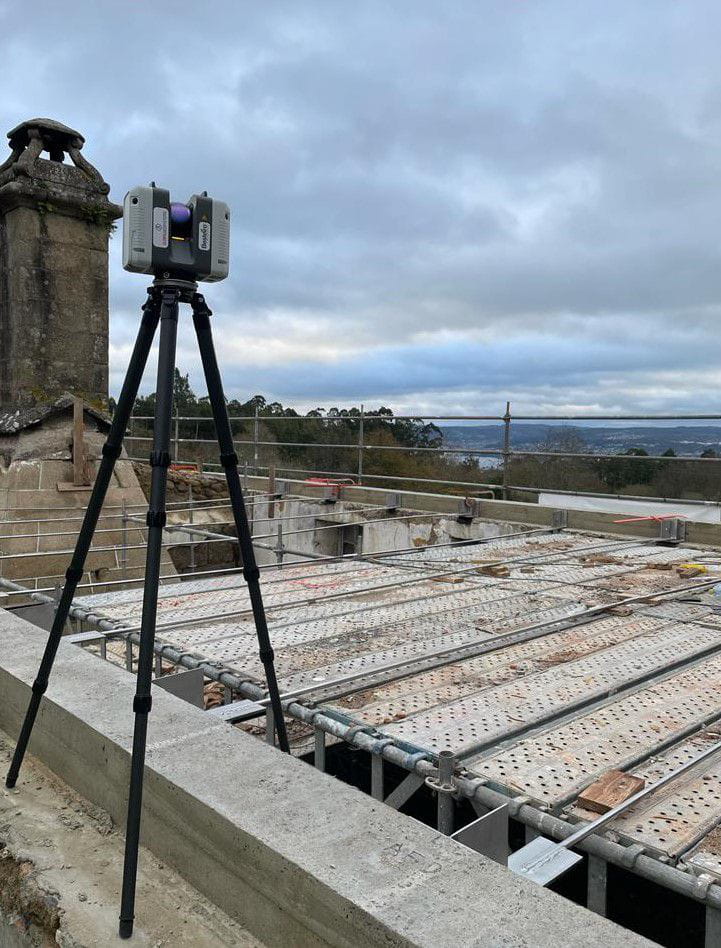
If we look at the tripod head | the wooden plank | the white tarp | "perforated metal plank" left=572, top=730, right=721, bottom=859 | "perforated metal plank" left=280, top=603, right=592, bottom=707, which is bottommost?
"perforated metal plank" left=572, top=730, right=721, bottom=859

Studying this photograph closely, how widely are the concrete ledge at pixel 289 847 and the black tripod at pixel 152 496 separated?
20cm

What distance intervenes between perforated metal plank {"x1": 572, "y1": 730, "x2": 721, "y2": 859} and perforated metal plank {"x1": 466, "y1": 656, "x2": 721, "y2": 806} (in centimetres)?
7

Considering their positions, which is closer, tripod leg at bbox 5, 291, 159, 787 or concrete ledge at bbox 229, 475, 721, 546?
tripod leg at bbox 5, 291, 159, 787

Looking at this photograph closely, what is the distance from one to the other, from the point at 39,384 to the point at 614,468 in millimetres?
8449

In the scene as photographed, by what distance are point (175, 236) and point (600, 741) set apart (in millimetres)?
2391

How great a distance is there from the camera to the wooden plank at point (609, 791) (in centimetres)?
246

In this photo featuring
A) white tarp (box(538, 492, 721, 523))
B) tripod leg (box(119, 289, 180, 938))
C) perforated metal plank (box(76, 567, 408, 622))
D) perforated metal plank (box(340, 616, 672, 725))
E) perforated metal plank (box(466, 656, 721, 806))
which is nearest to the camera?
tripod leg (box(119, 289, 180, 938))

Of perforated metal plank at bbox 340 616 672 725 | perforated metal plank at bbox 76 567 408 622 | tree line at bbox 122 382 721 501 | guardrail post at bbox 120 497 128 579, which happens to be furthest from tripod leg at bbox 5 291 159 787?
tree line at bbox 122 382 721 501

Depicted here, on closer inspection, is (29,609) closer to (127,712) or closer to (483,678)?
(127,712)

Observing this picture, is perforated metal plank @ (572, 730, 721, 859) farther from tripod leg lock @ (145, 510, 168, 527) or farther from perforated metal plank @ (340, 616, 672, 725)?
tripod leg lock @ (145, 510, 168, 527)

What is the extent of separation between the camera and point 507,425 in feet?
33.1

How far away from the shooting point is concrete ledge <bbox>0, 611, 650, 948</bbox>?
1.59 meters

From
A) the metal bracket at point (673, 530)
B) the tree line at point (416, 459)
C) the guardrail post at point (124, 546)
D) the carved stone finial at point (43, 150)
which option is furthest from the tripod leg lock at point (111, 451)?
the carved stone finial at point (43, 150)

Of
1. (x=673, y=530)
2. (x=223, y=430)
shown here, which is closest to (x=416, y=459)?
(x=673, y=530)
